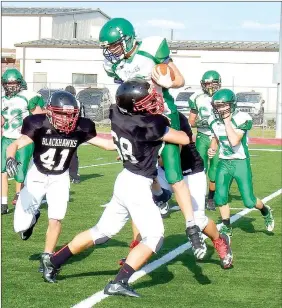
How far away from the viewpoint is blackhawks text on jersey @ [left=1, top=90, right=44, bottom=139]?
34.3 feet

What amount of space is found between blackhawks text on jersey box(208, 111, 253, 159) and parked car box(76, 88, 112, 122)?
20607 millimetres

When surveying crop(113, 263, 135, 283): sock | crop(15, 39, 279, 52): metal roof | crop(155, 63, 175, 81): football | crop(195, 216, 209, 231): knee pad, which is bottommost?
crop(113, 263, 135, 283): sock

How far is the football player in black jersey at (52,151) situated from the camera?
6.39 meters

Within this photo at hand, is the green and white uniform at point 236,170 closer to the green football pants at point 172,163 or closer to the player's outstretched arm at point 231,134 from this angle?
the player's outstretched arm at point 231,134

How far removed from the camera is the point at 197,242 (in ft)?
19.9

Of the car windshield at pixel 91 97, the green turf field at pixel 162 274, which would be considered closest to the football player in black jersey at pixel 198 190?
the green turf field at pixel 162 274

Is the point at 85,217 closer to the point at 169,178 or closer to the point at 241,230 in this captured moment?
the point at 241,230

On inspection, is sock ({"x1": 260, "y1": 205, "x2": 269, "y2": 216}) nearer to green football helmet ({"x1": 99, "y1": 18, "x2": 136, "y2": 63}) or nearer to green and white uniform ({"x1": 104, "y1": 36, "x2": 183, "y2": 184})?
green and white uniform ({"x1": 104, "y1": 36, "x2": 183, "y2": 184})

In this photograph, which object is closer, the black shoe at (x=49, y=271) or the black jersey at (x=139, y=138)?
the black jersey at (x=139, y=138)

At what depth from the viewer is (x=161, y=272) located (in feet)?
22.1

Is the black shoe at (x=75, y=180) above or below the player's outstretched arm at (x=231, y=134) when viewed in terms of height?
below

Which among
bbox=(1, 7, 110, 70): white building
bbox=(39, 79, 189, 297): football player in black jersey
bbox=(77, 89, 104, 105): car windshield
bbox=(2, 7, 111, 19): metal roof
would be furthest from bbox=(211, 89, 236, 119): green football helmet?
bbox=(2, 7, 111, 19): metal roof

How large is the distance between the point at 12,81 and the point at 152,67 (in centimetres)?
421

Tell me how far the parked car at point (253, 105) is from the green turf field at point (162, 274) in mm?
20454
